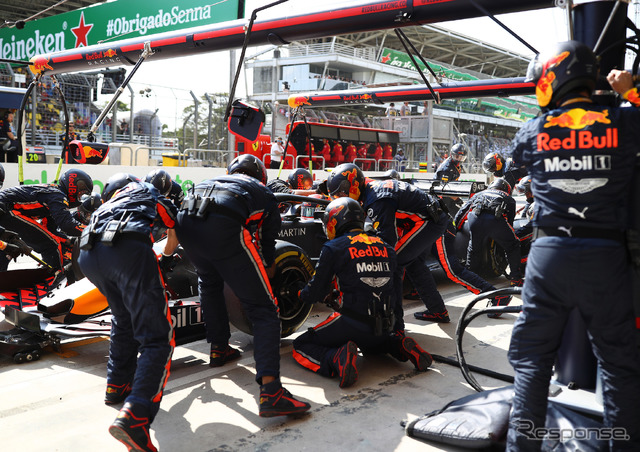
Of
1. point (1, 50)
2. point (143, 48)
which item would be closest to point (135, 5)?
point (1, 50)

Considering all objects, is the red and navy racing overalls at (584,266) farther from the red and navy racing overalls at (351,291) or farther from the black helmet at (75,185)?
the black helmet at (75,185)

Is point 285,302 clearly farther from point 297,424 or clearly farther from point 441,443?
point 441,443

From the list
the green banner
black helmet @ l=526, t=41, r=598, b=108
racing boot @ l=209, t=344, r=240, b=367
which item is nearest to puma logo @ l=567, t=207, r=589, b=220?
black helmet @ l=526, t=41, r=598, b=108

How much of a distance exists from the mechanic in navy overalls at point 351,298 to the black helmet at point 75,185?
334 cm

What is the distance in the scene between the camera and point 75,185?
6.48 metres

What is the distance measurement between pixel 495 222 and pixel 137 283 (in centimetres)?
497

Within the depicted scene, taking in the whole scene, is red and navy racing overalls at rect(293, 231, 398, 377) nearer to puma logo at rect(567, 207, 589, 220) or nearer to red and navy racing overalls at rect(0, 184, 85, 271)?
puma logo at rect(567, 207, 589, 220)

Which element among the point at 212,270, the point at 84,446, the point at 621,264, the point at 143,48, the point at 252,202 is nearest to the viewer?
the point at 621,264

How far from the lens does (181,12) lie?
48.0 ft

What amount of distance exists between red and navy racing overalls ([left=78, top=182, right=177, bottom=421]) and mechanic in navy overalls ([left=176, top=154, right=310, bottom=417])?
0.42 meters

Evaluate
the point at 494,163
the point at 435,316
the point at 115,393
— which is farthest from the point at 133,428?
the point at 494,163

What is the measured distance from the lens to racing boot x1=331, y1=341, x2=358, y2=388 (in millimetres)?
4121

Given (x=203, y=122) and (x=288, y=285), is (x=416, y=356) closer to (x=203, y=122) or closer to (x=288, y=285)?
(x=288, y=285)

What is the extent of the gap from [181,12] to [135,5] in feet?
6.92
